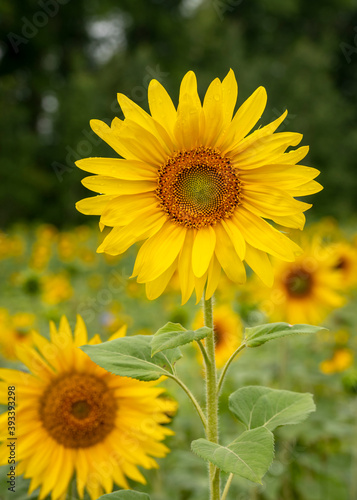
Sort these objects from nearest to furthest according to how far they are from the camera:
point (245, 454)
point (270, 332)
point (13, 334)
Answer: point (245, 454)
point (270, 332)
point (13, 334)

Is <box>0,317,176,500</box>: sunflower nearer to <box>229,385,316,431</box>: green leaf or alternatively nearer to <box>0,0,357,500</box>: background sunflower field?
<box>0,0,357,500</box>: background sunflower field

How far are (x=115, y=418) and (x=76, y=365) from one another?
0.56ft

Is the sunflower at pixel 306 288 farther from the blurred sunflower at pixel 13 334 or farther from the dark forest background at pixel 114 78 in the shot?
the dark forest background at pixel 114 78

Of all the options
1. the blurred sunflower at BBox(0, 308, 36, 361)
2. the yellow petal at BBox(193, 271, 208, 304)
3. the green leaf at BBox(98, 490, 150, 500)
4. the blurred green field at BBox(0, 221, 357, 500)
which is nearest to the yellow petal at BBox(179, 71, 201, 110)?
the yellow petal at BBox(193, 271, 208, 304)

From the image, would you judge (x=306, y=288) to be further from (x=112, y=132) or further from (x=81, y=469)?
(x=112, y=132)

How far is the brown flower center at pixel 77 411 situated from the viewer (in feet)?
4.69

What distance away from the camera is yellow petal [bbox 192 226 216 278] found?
106 centimetres

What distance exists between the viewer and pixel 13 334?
2.63m

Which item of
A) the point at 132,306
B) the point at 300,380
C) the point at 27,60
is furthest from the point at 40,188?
the point at 300,380

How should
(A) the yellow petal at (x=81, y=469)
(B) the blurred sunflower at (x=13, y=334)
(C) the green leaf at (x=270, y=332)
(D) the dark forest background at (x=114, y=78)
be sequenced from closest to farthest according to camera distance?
1. (C) the green leaf at (x=270, y=332)
2. (A) the yellow petal at (x=81, y=469)
3. (B) the blurred sunflower at (x=13, y=334)
4. (D) the dark forest background at (x=114, y=78)

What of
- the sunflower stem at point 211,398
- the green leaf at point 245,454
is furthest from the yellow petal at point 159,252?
the green leaf at point 245,454

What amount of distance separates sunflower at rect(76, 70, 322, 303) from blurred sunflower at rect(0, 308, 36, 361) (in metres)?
1.35

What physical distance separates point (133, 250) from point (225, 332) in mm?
3285

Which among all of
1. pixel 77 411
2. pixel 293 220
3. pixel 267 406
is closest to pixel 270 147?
pixel 293 220
